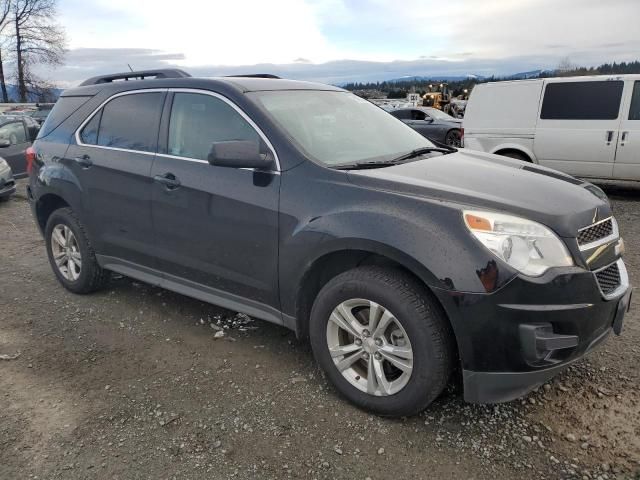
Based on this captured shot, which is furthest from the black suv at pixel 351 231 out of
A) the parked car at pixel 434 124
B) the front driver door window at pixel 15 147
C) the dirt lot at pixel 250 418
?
the parked car at pixel 434 124

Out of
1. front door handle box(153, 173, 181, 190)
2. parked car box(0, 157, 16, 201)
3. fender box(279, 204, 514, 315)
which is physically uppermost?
front door handle box(153, 173, 181, 190)

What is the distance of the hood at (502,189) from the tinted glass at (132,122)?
67.1 inches

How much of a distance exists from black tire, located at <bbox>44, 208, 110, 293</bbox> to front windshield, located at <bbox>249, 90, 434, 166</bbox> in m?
2.06

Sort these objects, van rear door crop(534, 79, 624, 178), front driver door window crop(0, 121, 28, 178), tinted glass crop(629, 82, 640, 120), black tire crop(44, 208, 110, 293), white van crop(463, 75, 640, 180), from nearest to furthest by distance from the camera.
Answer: black tire crop(44, 208, 110, 293) → tinted glass crop(629, 82, 640, 120) → white van crop(463, 75, 640, 180) → van rear door crop(534, 79, 624, 178) → front driver door window crop(0, 121, 28, 178)

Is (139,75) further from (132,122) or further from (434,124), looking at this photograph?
(434,124)

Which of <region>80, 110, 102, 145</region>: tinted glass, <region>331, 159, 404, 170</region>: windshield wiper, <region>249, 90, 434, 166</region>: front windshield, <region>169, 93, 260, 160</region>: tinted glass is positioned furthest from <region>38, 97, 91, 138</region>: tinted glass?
<region>331, 159, 404, 170</region>: windshield wiper

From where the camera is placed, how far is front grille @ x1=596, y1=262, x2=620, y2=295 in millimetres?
2641

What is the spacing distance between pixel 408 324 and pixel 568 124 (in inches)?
283

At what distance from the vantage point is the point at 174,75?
4.02 m

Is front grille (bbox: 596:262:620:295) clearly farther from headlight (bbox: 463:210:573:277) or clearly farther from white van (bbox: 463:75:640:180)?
white van (bbox: 463:75:640:180)

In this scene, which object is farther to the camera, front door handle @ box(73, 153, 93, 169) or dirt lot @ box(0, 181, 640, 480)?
front door handle @ box(73, 153, 93, 169)

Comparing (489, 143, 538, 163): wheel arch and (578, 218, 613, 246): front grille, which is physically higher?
(578, 218, 613, 246): front grille

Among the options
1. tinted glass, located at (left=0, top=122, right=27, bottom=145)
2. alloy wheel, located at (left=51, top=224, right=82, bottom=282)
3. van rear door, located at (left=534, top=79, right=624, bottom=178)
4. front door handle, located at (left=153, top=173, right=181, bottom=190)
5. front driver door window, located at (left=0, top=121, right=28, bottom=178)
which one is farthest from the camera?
tinted glass, located at (left=0, top=122, right=27, bottom=145)

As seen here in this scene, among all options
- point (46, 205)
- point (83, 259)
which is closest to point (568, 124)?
point (83, 259)
